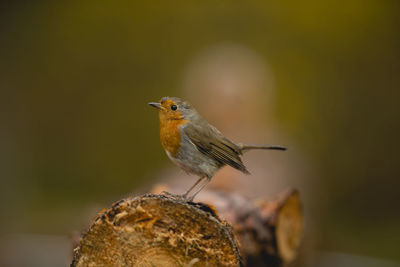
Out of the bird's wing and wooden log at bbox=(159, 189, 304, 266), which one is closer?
the bird's wing

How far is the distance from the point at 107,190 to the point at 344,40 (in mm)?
4577

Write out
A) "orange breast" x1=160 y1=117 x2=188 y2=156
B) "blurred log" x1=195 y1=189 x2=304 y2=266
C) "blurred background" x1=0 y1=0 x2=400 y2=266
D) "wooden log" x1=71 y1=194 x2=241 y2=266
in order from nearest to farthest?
"wooden log" x1=71 y1=194 x2=241 y2=266 → "orange breast" x1=160 y1=117 x2=188 y2=156 → "blurred log" x1=195 y1=189 x2=304 y2=266 → "blurred background" x1=0 y1=0 x2=400 y2=266

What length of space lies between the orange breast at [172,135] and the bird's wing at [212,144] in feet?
→ 0.15

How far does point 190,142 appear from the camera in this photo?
2350 mm

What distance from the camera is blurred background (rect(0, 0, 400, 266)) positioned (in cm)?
588

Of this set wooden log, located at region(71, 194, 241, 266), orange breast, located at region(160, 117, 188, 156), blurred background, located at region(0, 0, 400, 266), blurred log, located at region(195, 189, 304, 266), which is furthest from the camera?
blurred background, located at region(0, 0, 400, 266)

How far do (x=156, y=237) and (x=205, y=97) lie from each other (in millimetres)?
4291

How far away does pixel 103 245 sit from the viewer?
163cm

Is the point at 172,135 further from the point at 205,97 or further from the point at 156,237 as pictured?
the point at 205,97

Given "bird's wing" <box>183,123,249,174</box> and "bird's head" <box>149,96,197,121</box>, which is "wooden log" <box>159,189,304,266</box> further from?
"bird's head" <box>149,96,197,121</box>

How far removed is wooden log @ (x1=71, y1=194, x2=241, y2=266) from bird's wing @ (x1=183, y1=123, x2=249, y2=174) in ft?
2.44

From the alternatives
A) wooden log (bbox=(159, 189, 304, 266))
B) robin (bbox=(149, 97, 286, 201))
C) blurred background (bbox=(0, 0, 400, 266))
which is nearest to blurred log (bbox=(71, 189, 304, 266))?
robin (bbox=(149, 97, 286, 201))

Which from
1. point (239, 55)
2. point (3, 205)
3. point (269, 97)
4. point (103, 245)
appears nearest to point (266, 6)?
point (239, 55)

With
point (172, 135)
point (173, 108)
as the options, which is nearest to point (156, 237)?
point (172, 135)
